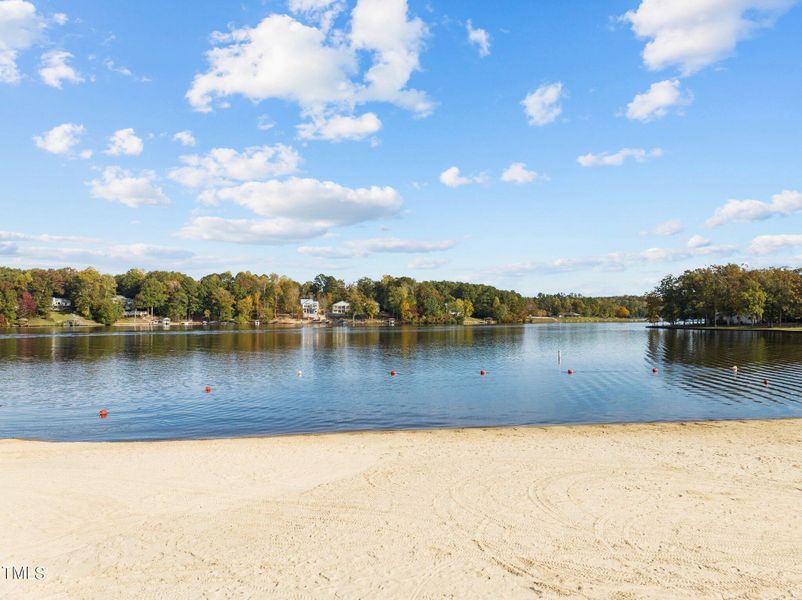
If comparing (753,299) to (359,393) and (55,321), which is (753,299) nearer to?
(359,393)

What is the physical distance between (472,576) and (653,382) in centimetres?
Result: 3189

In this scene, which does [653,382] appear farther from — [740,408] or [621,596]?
[621,596]

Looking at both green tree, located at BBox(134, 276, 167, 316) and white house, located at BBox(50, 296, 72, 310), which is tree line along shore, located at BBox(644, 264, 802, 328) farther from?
white house, located at BBox(50, 296, 72, 310)

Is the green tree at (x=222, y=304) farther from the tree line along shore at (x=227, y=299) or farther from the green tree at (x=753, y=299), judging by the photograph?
the green tree at (x=753, y=299)

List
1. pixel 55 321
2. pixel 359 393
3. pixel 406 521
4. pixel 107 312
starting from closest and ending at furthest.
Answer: pixel 406 521 < pixel 359 393 < pixel 55 321 < pixel 107 312

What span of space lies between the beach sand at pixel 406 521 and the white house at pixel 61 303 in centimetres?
17067

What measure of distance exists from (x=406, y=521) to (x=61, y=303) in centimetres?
18473

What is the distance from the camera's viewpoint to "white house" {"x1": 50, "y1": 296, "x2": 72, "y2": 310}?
520ft

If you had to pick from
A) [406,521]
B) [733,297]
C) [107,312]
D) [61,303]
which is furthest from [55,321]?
[733,297]

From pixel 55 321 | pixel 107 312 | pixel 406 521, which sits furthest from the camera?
pixel 107 312

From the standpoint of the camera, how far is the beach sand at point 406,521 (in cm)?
778

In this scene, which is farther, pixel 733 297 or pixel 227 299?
pixel 227 299

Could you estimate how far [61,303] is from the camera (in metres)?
160

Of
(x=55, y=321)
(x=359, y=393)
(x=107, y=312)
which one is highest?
(x=107, y=312)
